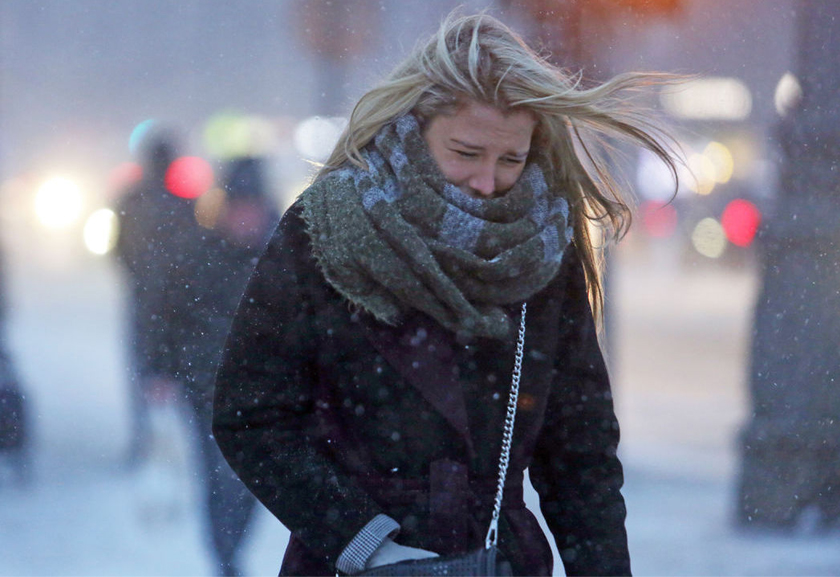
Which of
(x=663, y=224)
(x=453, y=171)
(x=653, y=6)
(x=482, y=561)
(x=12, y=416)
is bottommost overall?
(x=663, y=224)

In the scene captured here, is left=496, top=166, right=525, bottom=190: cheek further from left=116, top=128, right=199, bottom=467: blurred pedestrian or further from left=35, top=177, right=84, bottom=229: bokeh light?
left=35, top=177, right=84, bottom=229: bokeh light

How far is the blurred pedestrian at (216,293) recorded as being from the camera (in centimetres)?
397

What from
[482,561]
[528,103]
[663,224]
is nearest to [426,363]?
[482,561]

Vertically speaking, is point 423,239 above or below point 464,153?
below

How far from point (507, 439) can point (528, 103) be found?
1.96 ft

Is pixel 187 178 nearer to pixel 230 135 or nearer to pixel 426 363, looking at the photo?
pixel 230 135

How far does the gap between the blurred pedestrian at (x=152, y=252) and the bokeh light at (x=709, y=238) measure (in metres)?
13.2

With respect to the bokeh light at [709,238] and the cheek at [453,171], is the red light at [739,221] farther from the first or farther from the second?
the cheek at [453,171]

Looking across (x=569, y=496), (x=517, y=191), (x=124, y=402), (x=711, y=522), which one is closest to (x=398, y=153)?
(x=517, y=191)

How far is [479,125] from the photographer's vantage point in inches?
69.2

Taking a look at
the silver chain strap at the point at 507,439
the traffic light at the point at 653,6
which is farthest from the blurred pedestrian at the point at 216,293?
the silver chain strap at the point at 507,439

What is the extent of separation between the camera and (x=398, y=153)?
1.75 m

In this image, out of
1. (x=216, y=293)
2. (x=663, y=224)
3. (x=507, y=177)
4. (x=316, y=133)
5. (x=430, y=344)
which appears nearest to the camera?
(x=430, y=344)

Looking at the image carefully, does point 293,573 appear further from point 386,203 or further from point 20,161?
point 20,161
